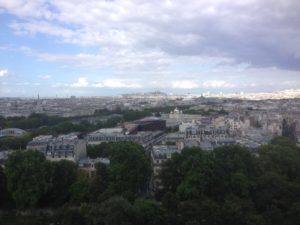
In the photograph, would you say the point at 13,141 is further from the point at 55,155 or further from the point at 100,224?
the point at 100,224

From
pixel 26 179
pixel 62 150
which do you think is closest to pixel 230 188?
pixel 26 179

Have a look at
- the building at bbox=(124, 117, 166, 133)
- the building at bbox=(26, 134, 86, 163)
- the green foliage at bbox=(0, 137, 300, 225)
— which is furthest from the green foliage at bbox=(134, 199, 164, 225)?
the building at bbox=(124, 117, 166, 133)

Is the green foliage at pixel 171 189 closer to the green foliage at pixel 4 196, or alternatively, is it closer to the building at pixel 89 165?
the green foliage at pixel 4 196

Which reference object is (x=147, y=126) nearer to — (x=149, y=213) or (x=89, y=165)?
(x=89, y=165)

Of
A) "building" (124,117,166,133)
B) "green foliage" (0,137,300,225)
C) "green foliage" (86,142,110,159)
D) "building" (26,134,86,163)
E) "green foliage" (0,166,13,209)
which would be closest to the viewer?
"green foliage" (0,137,300,225)

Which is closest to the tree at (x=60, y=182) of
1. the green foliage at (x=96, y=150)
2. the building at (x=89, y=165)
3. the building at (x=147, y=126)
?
the building at (x=89, y=165)

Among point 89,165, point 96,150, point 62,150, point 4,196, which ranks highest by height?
point 62,150

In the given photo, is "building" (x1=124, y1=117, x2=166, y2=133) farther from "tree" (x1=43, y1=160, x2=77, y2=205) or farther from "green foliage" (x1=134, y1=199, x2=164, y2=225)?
"green foliage" (x1=134, y1=199, x2=164, y2=225)

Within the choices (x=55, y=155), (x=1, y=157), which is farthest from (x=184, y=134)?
(x=1, y=157)
